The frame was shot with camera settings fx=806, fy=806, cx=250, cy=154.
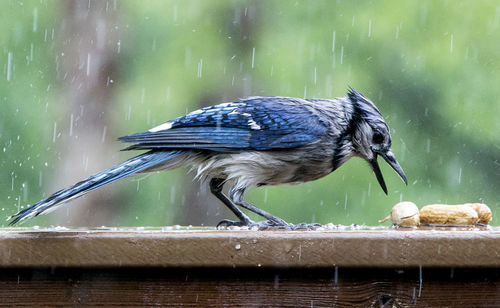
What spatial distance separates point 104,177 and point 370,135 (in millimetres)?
1501

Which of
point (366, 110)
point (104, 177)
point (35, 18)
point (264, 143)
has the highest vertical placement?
point (35, 18)

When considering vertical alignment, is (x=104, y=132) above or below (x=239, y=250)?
above

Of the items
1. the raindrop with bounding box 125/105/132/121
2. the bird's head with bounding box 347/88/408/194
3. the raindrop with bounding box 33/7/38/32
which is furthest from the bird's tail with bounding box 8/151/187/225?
the raindrop with bounding box 33/7/38/32

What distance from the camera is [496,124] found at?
26.8ft

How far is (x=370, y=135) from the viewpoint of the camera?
3957mm

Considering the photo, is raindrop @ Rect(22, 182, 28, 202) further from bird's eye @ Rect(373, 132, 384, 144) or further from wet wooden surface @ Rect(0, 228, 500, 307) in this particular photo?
wet wooden surface @ Rect(0, 228, 500, 307)

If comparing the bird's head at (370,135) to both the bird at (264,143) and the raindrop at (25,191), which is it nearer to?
the bird at (264,143)

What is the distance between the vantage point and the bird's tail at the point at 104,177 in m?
2.53

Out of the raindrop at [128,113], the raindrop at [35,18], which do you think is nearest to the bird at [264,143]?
the raindrop at [128,113]

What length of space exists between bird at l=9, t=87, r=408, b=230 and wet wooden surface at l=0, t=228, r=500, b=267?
138 centimetres

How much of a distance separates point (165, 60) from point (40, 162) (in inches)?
66.3

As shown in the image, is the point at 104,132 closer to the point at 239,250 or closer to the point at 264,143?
the point at 264,143

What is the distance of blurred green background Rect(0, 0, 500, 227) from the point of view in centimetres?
809

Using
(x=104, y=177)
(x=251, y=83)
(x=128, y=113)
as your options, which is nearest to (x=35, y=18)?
(x=128, y=113)
